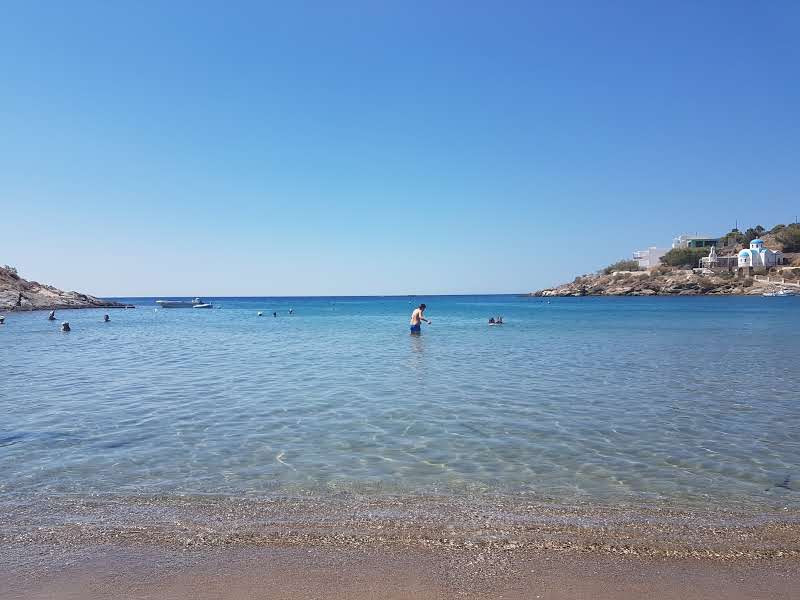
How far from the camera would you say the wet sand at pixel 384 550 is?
15.7ft

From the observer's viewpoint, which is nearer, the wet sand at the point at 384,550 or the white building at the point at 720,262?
the wet sand at the point at 384,550

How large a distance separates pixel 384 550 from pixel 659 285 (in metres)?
168

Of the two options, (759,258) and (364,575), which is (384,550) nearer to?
(364,575)

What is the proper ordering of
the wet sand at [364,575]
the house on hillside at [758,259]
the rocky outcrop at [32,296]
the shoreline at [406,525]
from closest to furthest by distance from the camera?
1. the wet sand at [364,575]
2. the shoreline at [406,525]
3. the rocky outcrop at [32,296]
4. the house on hillside at [758,259]

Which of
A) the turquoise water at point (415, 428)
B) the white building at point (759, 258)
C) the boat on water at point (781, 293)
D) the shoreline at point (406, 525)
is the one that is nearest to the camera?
the shoreline at point (406, 525)

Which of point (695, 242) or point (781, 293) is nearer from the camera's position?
point (781, 293)

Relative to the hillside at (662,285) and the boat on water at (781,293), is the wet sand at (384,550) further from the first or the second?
the hillside at (662,285)

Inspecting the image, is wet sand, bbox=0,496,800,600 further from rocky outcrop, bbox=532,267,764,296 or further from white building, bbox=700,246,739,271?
white building, bbox=700,246,739,271

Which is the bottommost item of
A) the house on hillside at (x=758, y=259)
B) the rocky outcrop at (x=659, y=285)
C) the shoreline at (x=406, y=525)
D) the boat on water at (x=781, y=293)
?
the shoreline at (x=406, y=525)

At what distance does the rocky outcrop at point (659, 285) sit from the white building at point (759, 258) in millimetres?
7631

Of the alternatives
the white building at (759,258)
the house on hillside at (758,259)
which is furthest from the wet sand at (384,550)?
the white building at (759,258)

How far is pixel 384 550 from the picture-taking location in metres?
5.55

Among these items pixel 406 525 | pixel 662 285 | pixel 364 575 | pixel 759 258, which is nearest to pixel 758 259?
pixel 759 258

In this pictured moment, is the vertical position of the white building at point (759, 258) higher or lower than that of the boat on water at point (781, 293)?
higher
